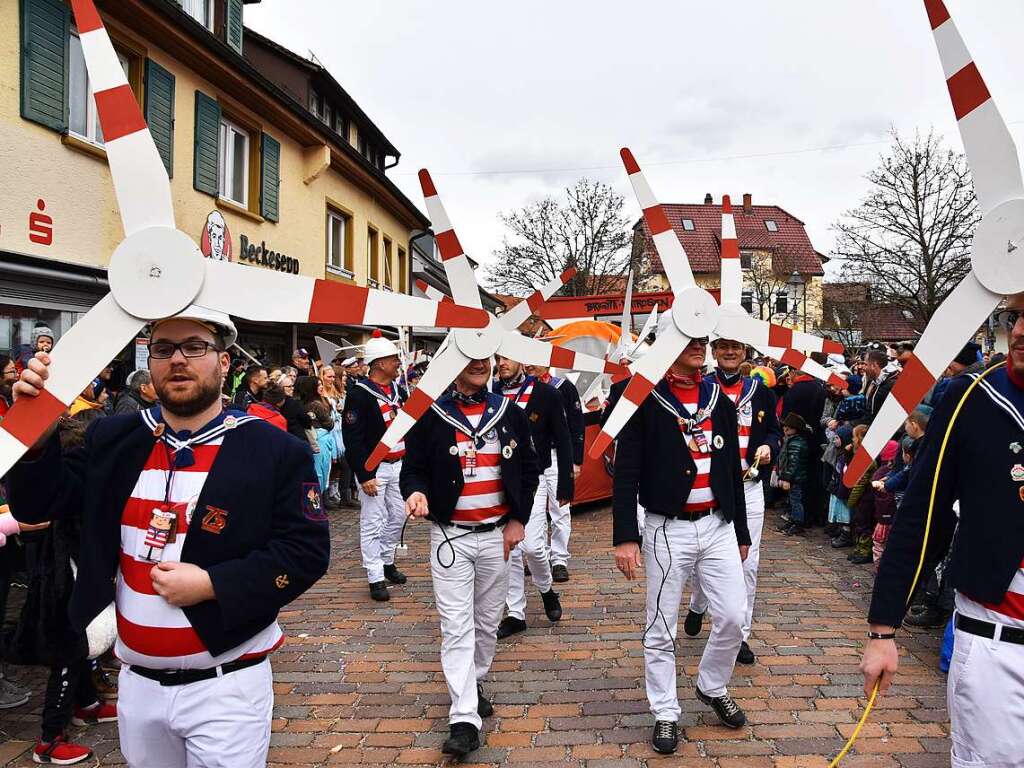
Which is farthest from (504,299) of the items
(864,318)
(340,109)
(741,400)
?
(741,400)

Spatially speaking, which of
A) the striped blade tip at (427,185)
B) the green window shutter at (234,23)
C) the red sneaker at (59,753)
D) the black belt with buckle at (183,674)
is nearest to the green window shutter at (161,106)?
the green window shutter at (234,23)

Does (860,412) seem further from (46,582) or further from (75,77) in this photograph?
(75,77)

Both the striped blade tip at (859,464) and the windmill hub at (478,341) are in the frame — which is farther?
the windmill hub at (478,341)

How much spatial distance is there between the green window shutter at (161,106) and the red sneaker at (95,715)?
9.02 meters

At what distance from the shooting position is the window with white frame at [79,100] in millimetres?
9727

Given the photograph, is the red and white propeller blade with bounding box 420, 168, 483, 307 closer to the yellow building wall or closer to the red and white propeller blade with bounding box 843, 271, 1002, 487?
the red and white propeller blade with bounding box 843, 271, 1002, 487

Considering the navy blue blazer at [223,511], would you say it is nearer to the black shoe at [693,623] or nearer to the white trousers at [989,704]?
the white trousers at [989,704]

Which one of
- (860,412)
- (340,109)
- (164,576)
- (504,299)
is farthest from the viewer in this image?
(504,299)

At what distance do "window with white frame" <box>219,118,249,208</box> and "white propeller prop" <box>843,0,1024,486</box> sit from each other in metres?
13.2

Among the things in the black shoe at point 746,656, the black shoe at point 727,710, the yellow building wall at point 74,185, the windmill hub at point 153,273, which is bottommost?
the black shoe at point 746,656

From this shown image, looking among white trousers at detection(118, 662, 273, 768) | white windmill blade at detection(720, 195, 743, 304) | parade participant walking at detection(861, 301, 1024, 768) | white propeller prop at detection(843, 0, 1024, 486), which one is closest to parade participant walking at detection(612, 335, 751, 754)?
white windmill blade at detection(720, 195, 743, 304)

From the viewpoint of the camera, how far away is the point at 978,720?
7.41 feet

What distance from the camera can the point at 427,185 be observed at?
4359 mm

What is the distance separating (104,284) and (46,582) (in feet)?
22.5
